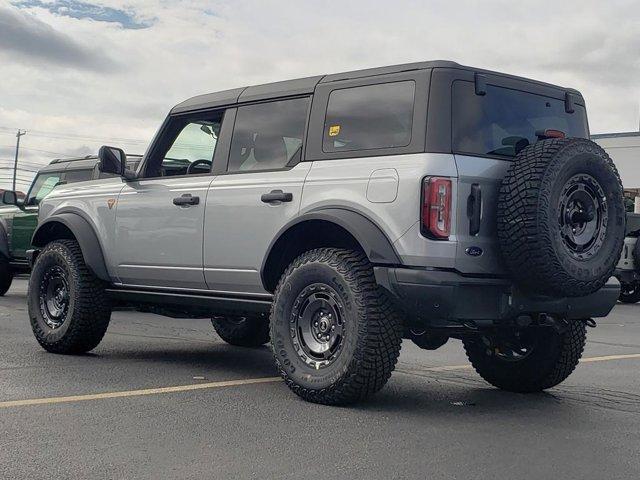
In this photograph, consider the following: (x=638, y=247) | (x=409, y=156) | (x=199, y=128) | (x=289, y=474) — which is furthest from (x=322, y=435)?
(x=638, y=247)

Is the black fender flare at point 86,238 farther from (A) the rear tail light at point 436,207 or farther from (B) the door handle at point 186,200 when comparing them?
(A) the rear tail light at point 436,207

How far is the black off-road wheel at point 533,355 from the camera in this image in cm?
592

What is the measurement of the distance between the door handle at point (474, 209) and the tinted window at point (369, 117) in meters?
0.49

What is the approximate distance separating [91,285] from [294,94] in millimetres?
2359

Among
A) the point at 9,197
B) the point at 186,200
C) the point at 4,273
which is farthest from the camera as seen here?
the point at 4,273

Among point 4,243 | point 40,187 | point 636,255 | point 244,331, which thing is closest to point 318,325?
point 244,331

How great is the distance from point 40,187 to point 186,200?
24.1 ft

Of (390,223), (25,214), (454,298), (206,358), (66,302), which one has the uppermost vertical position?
(390,223)

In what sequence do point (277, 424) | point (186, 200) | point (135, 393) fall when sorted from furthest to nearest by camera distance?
point (186, 200) < point (135, 393) < point (277, 424)

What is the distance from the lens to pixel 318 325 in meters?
5.45

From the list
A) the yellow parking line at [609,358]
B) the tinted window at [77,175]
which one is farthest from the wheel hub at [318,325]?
the tinted window at [77,175]

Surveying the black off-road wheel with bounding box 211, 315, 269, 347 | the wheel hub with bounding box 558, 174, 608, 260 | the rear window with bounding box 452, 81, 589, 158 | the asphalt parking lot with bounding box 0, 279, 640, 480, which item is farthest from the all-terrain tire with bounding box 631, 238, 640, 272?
the wheel hub with bounding box 558, 174, 608, 260

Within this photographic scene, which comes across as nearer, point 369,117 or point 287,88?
point 369,117

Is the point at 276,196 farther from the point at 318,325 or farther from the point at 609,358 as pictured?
the point at 609,358
